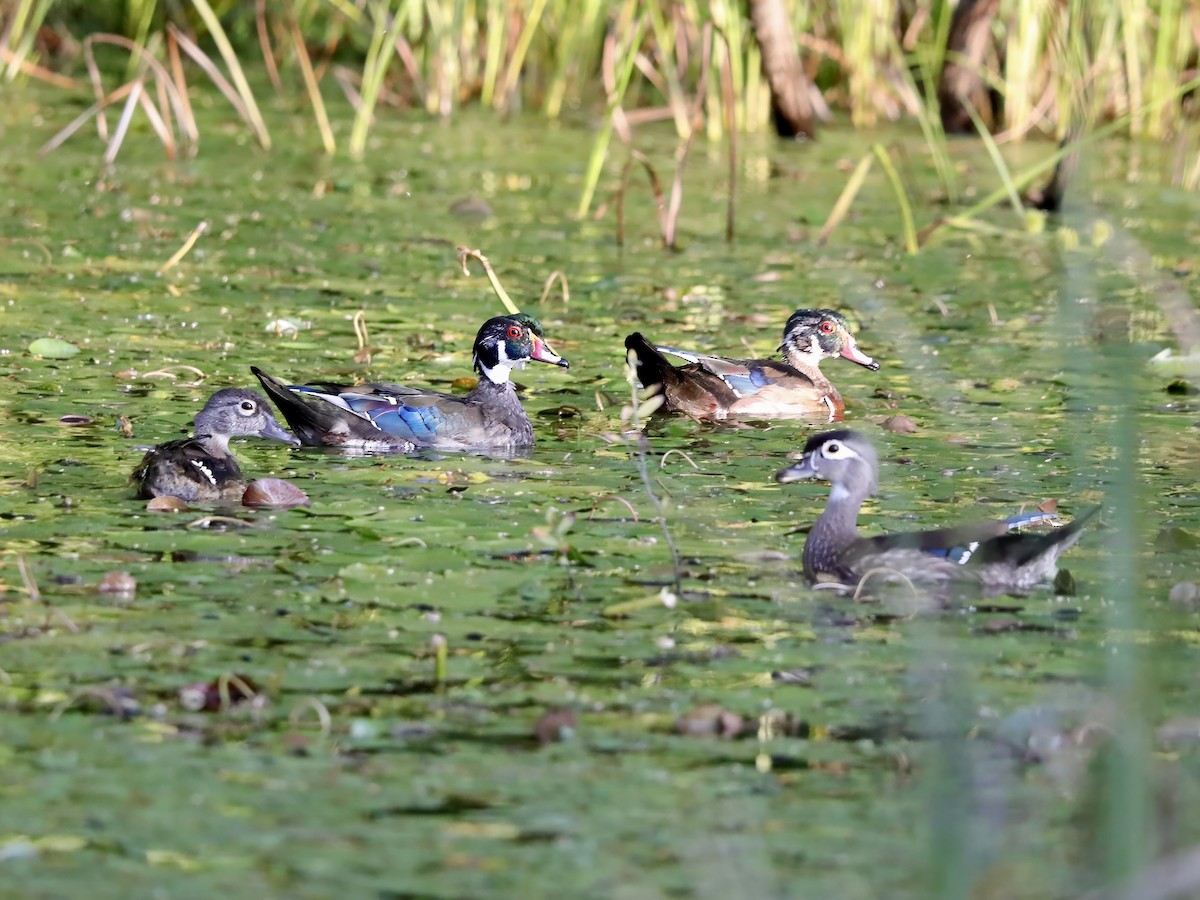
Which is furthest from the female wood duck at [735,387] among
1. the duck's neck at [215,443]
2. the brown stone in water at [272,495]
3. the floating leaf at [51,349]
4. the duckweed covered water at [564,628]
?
the floating leaf at [51,349]

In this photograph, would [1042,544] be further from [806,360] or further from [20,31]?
[20,31]

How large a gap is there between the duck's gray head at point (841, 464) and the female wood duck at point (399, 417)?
1711 millimetres

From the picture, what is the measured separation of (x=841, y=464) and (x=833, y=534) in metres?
0.38

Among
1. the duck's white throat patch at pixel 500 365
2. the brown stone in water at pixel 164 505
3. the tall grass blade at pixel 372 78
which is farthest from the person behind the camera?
the tall grass blade at pixel 372 78

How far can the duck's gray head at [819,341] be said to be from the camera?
30.9 feet

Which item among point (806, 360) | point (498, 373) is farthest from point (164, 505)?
point (806, 360)

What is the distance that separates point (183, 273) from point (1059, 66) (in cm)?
653

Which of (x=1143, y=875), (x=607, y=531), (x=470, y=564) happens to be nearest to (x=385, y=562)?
(x=470, y=564)

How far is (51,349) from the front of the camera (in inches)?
355

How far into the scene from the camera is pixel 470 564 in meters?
6.05

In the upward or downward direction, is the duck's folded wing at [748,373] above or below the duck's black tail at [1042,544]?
above

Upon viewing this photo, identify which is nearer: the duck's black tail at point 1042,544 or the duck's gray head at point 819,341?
the duck's black tail at point 1042,544

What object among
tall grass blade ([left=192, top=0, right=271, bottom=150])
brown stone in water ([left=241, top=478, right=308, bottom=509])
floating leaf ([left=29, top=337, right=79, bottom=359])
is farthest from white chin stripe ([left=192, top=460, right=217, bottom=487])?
tall grass blade ([left=192, top=0, right=271, bottom=150])

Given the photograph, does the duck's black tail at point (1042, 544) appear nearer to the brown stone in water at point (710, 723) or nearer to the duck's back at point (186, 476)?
the brown stone in water at point (710, 723)
